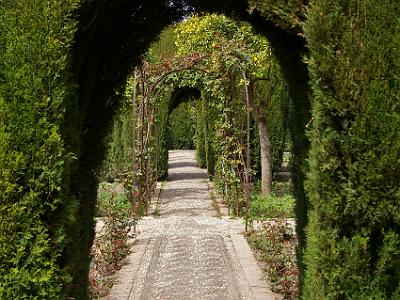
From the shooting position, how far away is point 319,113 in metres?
2.92

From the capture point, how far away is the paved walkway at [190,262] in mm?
6223

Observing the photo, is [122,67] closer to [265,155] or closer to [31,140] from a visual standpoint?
[31,140]

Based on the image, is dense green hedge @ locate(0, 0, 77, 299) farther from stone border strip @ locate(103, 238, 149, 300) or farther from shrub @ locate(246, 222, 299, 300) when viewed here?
shrub @ locate(246, 222, 299, 300)

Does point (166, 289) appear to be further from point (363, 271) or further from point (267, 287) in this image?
point (363, 271)

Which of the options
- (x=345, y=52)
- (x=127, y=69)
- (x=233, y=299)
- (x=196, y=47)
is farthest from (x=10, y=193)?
(x=196, y=47)

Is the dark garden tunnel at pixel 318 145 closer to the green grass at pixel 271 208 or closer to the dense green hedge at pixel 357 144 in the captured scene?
the dense green hedge at pixel 357 144

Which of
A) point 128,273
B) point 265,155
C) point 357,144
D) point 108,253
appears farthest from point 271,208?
point 357,144

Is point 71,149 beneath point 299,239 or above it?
above

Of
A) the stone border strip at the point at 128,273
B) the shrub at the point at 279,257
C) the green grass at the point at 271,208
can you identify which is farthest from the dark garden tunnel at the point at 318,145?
the green grass at the point at 271,208

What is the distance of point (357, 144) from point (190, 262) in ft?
16.8

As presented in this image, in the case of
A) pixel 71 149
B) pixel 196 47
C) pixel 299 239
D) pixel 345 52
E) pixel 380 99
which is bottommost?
pixel 299 239

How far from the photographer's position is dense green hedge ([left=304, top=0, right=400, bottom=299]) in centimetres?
277

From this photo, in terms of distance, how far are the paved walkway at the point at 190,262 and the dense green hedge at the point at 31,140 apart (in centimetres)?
343

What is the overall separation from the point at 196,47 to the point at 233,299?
13383 mm
